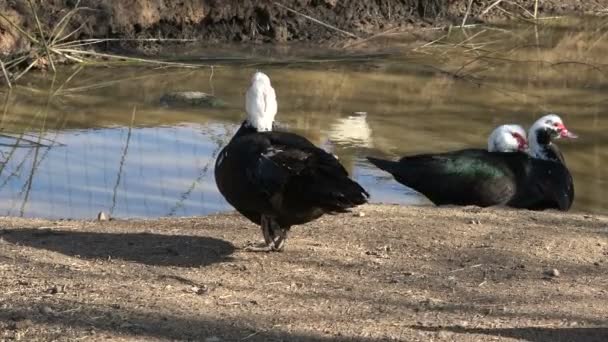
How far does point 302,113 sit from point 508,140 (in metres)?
2.98

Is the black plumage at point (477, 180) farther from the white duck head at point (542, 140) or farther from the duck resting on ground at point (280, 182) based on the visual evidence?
the duck resting on ground at point (280, 182)

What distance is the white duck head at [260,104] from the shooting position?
19.0 feet

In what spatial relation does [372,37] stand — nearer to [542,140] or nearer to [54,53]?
[54,53]

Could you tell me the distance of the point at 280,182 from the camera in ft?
17.3

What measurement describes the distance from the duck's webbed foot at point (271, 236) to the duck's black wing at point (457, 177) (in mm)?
1788

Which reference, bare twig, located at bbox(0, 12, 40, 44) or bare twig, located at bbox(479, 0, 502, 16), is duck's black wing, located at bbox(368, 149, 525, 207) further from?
bare twig, located at bbox(479, 0, 502, 16)

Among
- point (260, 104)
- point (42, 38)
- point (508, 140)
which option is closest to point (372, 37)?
point (42, 38)

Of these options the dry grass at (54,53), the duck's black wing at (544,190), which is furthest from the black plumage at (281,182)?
the dry grass at (54,53)

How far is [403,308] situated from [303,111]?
233 inches

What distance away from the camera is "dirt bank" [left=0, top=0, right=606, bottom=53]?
1268 cm

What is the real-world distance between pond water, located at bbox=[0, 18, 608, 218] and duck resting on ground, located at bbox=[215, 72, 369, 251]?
2031mm

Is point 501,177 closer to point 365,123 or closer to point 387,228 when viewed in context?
point 387,228

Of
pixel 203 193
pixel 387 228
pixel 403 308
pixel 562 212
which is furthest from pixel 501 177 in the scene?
pixel 403 308

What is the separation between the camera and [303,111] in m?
10.5
